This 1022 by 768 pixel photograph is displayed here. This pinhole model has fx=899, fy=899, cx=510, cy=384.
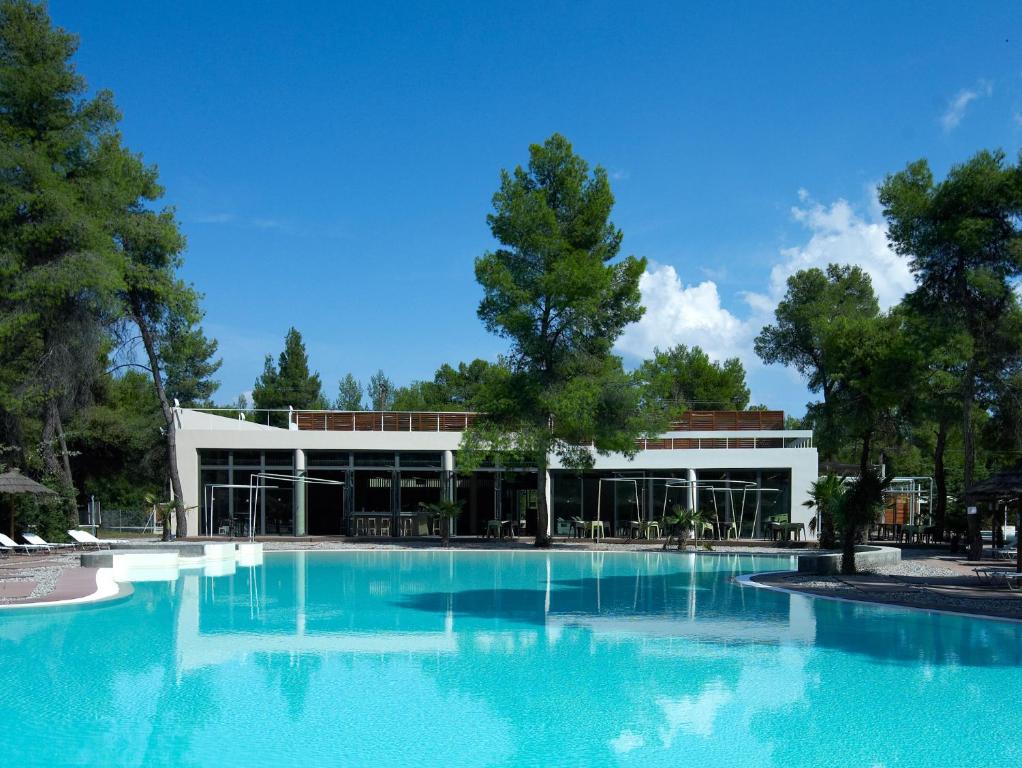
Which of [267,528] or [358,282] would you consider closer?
[267,528]

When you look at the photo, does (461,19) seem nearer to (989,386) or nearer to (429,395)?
(989,386)

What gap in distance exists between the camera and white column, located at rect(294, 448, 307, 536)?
27.8 meters

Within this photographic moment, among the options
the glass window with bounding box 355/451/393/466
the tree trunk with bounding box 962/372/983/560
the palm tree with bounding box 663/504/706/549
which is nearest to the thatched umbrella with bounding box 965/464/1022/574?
the tree trunk with bounding box 962/372/983/560

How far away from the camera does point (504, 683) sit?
8.49 m

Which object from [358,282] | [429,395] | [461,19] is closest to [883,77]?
[461,19]

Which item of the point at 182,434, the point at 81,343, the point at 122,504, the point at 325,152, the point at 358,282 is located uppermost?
the point at 325,152

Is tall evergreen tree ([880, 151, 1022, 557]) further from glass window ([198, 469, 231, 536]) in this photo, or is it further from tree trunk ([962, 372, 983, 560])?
glass window ([198, 469, 231, 536])

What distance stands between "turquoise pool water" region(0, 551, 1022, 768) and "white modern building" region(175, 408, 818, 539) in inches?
533

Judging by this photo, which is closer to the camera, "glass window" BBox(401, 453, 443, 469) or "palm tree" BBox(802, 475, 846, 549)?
"palm tree" BBox(802, 475, 846, 549)

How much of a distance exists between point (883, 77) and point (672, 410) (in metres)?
10.4

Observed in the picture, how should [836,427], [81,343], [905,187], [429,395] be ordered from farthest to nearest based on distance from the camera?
[429,395] → [836,427] → [81,343] → [905,187]

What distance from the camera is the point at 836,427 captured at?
2639 centimetres

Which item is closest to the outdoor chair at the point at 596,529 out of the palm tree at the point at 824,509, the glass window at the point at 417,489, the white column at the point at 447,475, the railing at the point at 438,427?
the railing at the point at 438,427

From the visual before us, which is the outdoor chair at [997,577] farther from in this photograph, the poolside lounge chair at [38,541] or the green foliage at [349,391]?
the green foliage at [349,391]
